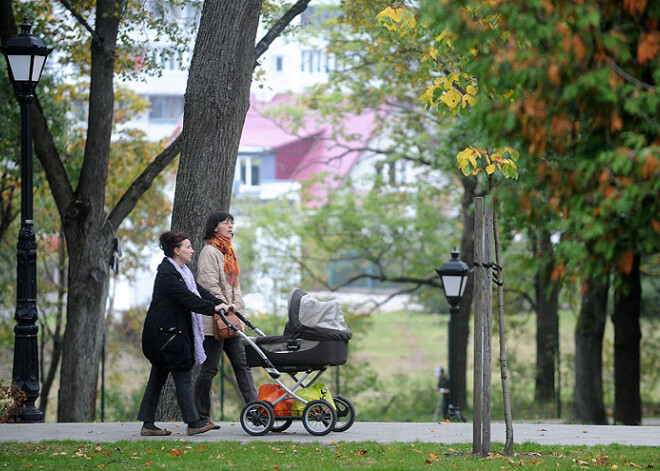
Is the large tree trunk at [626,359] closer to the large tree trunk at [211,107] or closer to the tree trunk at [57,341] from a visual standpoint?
the large tree trunk at [211,107]

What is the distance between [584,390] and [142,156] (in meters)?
11.6

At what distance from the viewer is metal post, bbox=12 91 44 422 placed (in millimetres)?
11453

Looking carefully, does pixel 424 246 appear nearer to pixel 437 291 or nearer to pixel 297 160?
pixel 437 291

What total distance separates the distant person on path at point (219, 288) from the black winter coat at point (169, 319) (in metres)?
0.53

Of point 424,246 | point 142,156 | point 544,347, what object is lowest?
point 544,347

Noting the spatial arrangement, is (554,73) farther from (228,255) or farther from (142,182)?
(142,182)

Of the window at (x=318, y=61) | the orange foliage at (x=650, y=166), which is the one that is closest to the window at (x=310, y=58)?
the window at (x=318, y=61)

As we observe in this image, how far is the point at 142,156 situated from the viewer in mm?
24281

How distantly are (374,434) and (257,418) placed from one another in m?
1.19

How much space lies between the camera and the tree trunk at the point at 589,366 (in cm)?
2039

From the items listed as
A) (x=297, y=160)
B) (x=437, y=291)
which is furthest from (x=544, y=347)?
(x=297, y=160)

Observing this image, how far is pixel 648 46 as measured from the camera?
4.99 m

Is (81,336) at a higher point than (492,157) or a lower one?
lower

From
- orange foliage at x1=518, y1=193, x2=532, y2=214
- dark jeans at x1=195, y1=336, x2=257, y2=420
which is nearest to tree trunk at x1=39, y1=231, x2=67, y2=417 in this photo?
dark jeans at x1=195, y1=336, x2=257, y2=420
